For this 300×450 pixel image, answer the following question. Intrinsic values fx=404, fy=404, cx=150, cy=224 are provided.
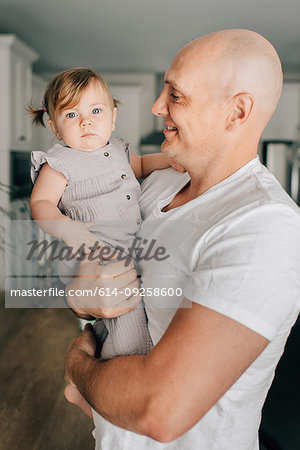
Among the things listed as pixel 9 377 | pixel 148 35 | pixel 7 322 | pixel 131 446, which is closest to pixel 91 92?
pixel 131 446

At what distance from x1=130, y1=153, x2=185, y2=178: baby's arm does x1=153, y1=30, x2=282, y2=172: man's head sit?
35 cm

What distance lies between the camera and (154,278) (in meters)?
0.93

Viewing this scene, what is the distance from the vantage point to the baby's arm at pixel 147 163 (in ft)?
4.35

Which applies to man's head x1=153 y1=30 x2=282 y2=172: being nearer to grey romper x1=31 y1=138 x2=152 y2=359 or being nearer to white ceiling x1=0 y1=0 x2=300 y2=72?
grey romper x1=31 y1=138 x2=152 y2=359

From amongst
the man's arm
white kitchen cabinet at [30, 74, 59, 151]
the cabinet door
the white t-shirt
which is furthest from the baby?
white kitchen cabinet at [30, 74, 59, 151]

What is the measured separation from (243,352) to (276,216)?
255 millimetres

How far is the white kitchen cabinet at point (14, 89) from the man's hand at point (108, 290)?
343 cm

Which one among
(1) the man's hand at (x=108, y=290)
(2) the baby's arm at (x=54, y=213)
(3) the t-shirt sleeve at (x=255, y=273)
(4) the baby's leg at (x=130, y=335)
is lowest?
(4) the baby's leg at (x=130, y=335)

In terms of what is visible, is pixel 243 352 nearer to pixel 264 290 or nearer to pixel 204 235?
pixel 264 290

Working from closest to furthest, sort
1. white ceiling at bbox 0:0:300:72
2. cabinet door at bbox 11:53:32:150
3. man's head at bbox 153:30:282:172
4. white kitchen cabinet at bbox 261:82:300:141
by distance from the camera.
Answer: man's head at bbox 153:30:282:172, white ceiling at bbox 0:0:300:72, cabinet door at bbox 11:53:32:150, white kitchen cabinet at bbox 261:82:300:141

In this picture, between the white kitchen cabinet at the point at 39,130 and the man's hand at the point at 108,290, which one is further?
the white kitchen cabinet at the point at 39,130

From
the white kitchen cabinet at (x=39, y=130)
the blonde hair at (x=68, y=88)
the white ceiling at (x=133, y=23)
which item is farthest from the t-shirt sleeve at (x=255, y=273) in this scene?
the white kitchen cabinet at (x=39, y=130)

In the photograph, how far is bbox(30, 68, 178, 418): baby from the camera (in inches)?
42.7

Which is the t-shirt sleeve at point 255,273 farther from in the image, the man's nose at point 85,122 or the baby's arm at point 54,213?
the man's nose at point 85,122
